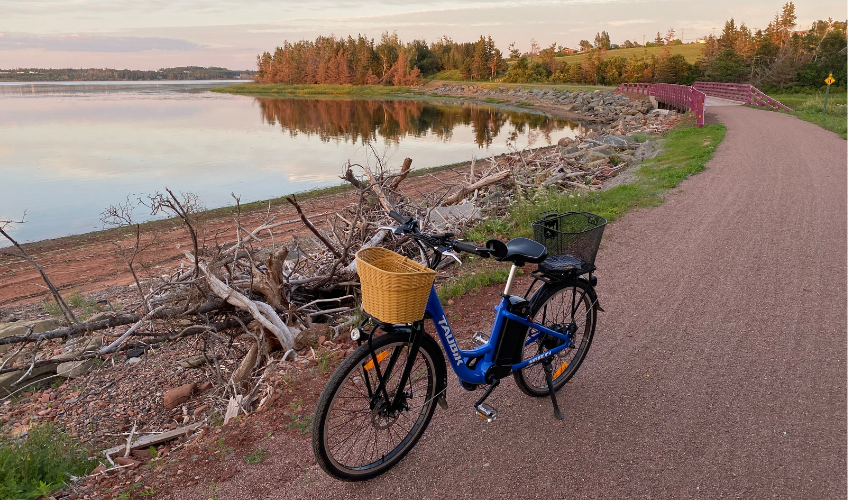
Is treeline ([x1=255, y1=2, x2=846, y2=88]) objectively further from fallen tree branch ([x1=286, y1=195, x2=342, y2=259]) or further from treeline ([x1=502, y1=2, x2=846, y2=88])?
fallen tree branch ([x1=286, y1=195, x2=342, y2=259])

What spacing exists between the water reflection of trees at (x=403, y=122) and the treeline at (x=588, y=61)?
16.6m

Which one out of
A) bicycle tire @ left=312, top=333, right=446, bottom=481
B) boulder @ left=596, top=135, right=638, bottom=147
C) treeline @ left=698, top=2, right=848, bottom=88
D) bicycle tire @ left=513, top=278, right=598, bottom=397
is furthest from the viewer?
treeline @ left=698, top=2, right=848, bottom=88

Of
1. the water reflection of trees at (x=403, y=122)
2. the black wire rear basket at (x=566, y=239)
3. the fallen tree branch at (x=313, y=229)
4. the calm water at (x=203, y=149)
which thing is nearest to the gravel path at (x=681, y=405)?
the black wire rear basket at (x=566, y=239)

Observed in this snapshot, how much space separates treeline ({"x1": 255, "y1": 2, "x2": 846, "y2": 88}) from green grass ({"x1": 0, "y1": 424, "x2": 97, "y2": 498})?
4583cm

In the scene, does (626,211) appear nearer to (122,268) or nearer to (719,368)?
(719,368)

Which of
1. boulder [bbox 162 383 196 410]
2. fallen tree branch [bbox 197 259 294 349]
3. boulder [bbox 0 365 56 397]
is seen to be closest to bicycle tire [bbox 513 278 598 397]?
fallen tree branch [bbox 197 259 294 349]

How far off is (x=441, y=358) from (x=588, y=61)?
79.2 meters

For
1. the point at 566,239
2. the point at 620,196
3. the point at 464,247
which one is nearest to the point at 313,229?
the point at 566,239

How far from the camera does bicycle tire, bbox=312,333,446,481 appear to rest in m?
2.91

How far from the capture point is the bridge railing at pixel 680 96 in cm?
2403

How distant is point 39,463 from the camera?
3.69 m

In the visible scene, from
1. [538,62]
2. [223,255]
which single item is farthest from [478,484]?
[538,62]

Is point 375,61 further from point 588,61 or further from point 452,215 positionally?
point 452,215

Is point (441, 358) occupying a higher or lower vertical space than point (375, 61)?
lower
